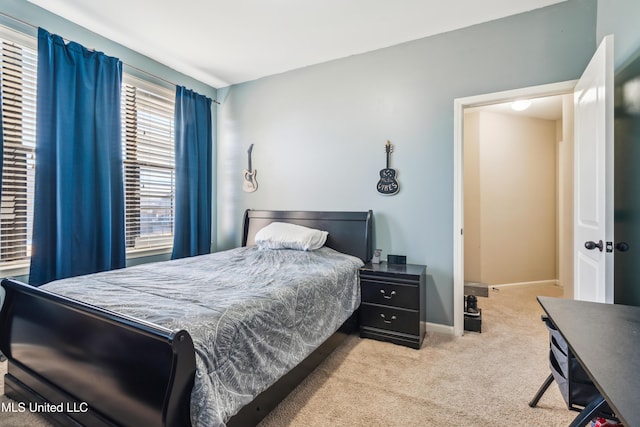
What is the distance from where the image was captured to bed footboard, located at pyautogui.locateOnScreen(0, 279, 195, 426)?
1.09 meters

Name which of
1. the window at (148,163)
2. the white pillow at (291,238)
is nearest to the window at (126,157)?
the window at (148,163)

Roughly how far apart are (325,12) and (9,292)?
9.39 ft

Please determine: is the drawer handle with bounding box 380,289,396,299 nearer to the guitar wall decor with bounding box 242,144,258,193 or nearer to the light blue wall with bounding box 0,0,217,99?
the guitar wall decor with bounding box 242,144,258,193

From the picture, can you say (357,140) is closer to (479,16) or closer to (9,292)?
(479,16)

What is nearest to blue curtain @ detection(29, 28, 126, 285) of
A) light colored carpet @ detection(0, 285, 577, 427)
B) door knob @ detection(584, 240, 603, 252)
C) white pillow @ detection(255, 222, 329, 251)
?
light colored carpet @ detection(0, 285, 577, 427)

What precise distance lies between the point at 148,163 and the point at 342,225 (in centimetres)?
217

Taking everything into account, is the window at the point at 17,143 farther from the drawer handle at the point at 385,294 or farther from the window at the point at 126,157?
the drawer handle at the point at 385,294

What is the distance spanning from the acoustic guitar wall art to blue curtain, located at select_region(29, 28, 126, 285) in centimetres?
247

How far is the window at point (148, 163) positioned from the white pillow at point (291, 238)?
118cm

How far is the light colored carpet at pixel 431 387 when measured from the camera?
1616 millimetres

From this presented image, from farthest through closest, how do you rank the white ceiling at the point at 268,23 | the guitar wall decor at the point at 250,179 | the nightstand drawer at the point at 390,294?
the guitar wall decor at the point at 250,179, the nightstand drawer at the point at 390,294, the white ceiling at the point at 268,23

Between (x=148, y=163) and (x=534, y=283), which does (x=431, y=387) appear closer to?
(x=148, y=163)

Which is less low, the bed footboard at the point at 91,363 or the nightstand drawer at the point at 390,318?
the bed footboard at the point at 91,363

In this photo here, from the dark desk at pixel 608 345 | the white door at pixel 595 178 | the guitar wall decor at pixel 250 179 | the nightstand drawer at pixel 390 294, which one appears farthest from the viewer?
the guitar wall decor at pixel 250 179
